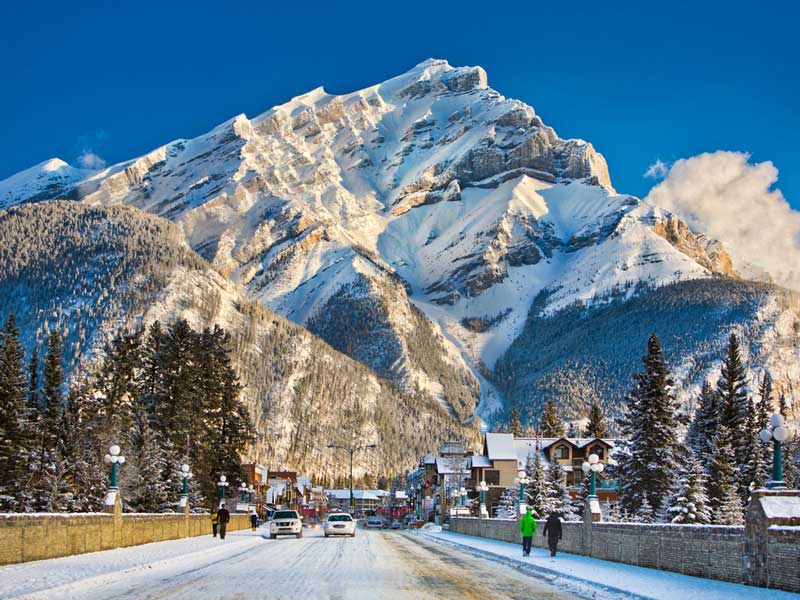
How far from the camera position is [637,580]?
2467cm

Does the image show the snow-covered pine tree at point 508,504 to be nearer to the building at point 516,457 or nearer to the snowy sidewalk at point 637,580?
the building at point 516,457

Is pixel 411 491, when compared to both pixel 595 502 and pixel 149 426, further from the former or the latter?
pixel 595 502

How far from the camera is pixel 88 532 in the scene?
33.2 metres

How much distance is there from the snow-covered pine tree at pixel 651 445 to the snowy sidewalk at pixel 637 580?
89.9ft

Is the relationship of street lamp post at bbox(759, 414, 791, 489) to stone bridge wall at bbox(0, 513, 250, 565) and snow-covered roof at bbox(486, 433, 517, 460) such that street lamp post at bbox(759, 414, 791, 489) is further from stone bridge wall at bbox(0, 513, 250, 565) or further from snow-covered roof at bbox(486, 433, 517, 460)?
snow-covered roof at bbox(486, 433, 517, 460)

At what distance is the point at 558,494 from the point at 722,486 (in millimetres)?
14586

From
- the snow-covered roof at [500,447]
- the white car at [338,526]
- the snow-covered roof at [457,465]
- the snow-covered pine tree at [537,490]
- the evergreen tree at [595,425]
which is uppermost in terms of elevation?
the evergreen tree at [595,425]

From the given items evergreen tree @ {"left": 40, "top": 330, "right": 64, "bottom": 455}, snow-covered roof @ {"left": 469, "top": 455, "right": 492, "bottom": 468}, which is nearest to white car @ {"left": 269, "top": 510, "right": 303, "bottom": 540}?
evergreen tree @ {"left": 40, "top": 330, "right": 64, "bottom": 455}

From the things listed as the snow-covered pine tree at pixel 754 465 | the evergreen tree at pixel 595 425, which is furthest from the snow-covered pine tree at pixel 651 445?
the evergreen tree at pixel 595 425

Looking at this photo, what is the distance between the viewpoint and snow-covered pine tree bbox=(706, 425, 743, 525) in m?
58.6

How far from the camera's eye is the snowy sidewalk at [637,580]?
2033 cm

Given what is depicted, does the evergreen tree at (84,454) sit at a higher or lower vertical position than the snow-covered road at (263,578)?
higher

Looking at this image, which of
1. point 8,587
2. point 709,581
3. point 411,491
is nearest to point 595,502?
point 709,581

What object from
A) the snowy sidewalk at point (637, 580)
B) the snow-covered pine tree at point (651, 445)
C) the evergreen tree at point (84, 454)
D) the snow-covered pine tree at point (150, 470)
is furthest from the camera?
the evergreen tree at point (84, 454)
